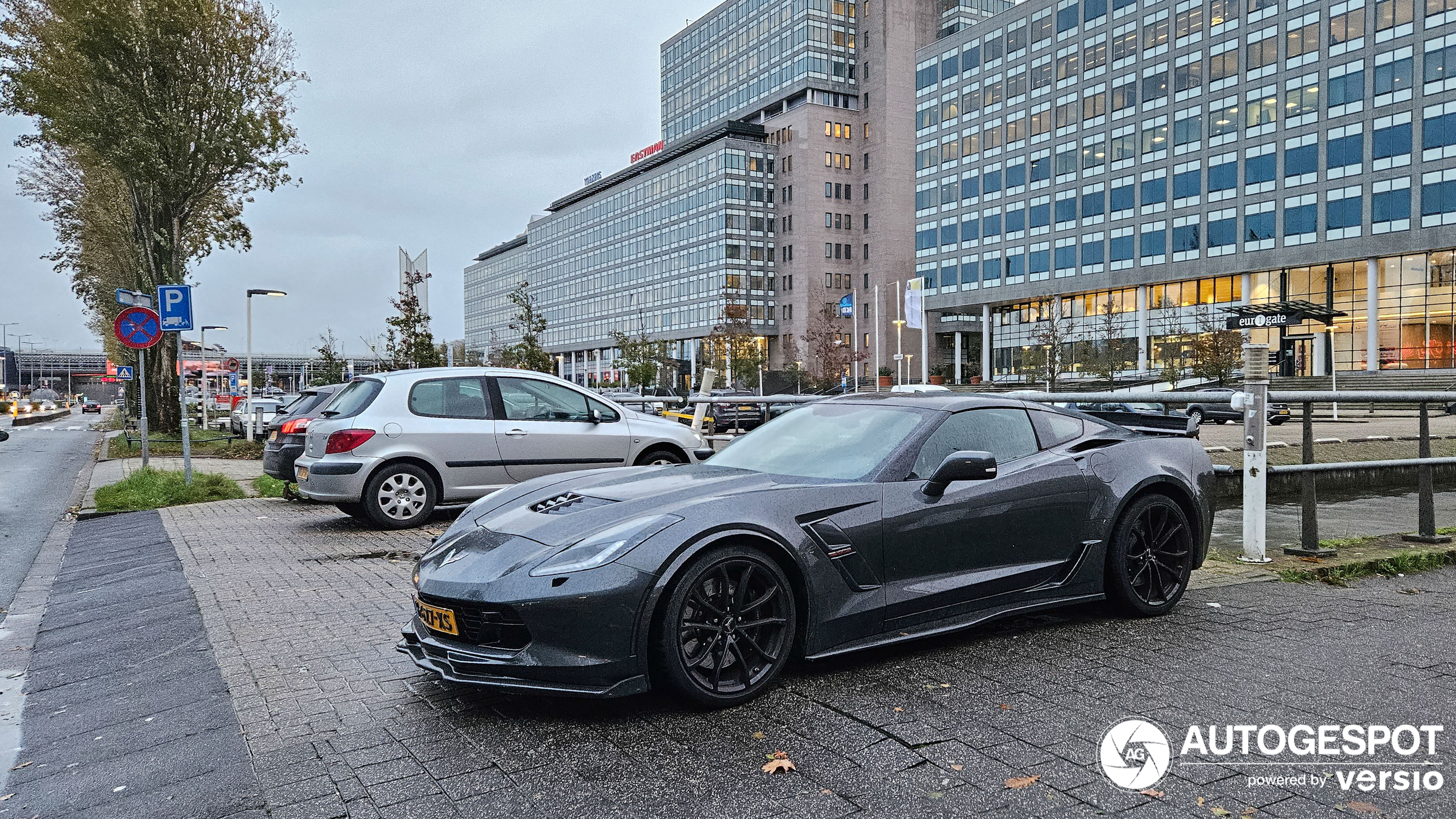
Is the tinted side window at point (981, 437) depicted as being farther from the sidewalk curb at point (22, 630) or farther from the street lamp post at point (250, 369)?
the street lamp post at point (250, 369)

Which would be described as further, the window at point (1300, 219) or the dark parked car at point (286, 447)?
the window at point (1300, 219)

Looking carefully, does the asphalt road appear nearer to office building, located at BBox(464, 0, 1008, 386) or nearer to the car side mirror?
the car side mirror

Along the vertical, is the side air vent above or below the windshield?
below

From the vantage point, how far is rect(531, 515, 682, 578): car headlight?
3693mm

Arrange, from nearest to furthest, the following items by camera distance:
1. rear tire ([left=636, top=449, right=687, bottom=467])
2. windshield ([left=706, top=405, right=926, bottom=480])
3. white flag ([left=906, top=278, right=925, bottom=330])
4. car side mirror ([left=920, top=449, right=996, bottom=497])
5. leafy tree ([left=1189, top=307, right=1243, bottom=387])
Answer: car side mirror ([left=920, top=449, right=996, bottom=497]), windshield ([left=706, top=405, right=926, bottom=480]), rear tire ([left=636, top=449, right=687, bottom=467]), white flag ([left=906, top=278, right=925, bottom=330]), leafy tree ([left=1189, top=307, right=1243, bottom=387])

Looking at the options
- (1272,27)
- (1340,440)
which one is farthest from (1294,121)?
(1340,440)

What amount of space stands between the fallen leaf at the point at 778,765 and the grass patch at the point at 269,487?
1103cm

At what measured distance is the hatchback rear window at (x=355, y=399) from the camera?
31.3 ft

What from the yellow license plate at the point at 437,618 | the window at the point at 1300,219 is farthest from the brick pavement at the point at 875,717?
the window at the point at 1300,219

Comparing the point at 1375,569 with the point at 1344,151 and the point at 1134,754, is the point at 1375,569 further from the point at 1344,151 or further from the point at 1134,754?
the point at 1344,151

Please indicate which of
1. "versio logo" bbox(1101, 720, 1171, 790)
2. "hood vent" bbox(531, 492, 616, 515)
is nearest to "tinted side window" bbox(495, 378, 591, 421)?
"hood vent" bbox(531, 492, 616, 515)

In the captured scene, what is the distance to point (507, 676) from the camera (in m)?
3.65

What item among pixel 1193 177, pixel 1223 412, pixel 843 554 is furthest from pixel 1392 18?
pixel 843 554

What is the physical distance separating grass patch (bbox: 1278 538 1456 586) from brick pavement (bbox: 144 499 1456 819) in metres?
0.59
